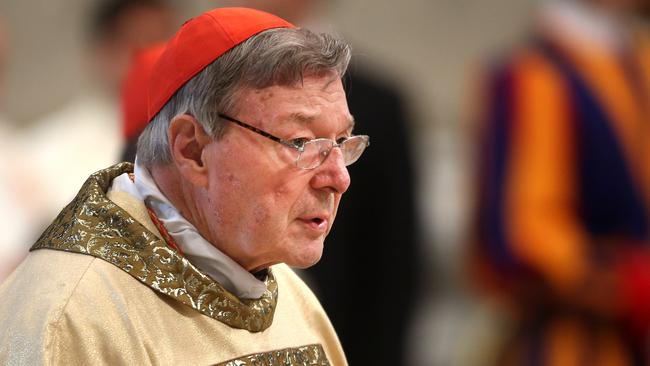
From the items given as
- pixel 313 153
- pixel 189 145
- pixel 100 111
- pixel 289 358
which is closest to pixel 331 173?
pixel 313 153

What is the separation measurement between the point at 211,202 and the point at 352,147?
0.98 ft

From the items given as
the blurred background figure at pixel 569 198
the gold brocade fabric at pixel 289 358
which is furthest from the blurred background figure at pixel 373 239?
the gold brocade fabric at pixel 289 358

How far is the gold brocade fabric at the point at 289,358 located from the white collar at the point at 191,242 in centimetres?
13

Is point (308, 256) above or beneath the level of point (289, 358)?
above

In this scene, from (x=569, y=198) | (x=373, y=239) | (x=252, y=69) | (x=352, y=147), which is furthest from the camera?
(x=373, y=239)

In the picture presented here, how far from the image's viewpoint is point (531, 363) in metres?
5.12

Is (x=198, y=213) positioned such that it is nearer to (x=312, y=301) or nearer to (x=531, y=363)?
(x=312, y=301)

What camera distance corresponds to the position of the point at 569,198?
522 centimetres

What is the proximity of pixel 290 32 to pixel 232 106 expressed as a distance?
0.60ft

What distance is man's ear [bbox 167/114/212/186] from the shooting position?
291 cm

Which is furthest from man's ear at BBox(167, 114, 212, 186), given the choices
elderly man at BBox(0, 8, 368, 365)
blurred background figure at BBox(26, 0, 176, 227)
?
blurred background figure at BBox(26, 0, 176, 227)

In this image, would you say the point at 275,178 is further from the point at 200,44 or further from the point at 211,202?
the point at 200,44

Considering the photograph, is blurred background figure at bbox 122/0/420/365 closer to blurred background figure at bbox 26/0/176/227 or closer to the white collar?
blurred background figure at bbox 26/0/176/227

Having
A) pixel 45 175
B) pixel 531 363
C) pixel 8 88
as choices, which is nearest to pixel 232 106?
pixel 531 363
